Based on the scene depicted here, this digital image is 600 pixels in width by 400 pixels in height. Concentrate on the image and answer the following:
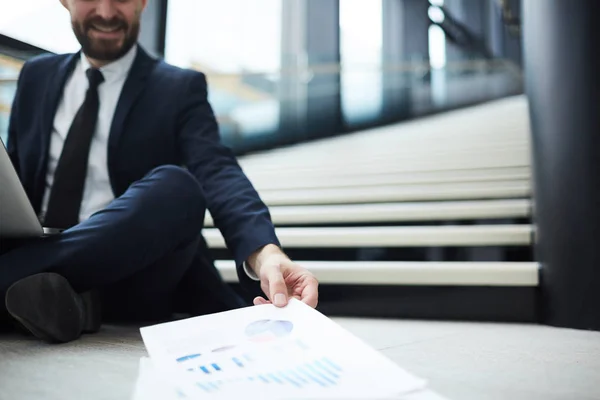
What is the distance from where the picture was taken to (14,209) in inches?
39.6

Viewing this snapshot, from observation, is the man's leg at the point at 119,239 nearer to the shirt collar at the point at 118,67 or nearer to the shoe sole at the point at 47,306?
the shoe sole at the point at 47,306

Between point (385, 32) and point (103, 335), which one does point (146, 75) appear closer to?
point (103, 335)

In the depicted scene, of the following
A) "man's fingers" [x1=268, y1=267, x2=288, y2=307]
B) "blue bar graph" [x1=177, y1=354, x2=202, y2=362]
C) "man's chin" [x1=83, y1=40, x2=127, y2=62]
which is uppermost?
"man's chin" [x1=83, y1=40, x2=127, y2=62]

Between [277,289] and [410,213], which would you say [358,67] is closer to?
[410,213]

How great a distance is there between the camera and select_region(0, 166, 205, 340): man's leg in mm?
1017

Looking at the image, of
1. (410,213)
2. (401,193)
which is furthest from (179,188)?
(401,193)

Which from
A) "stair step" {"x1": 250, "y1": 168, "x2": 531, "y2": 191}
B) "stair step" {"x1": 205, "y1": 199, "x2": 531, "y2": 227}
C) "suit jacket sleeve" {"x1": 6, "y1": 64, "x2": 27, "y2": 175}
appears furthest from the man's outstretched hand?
"stair step" {"x1": 250, "y1": 168, "x2": 531, "y2": 191}

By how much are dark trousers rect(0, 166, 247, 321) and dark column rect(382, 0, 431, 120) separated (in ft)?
16.0

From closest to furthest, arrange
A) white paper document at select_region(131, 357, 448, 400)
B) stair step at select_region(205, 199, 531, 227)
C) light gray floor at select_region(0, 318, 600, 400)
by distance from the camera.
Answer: white paper document at select_region(131, 357, 448, 400), light gray floor at select_region(0, 318, 600, 400), stair step at select_region(205, 199, 531, 227)

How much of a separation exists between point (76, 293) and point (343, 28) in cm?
504

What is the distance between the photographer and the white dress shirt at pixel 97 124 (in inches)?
50.7

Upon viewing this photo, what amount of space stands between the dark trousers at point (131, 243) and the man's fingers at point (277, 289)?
0.31m

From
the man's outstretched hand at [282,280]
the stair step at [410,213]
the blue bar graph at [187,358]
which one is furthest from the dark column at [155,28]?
the blue bar graph at [187,358]

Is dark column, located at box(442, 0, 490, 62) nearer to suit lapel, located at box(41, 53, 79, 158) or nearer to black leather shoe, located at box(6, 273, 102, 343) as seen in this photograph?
suit lapel, located at box(41, 53, 79, 158)
